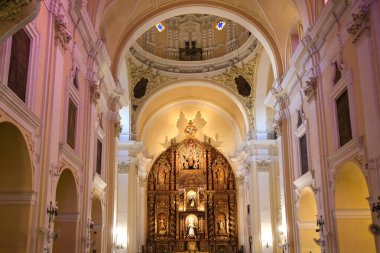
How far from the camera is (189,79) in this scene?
2475 cm

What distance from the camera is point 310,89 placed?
13.5m

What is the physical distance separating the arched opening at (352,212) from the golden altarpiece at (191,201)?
15.7 meters

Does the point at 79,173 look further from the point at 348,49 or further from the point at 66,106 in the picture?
the point at 348,49

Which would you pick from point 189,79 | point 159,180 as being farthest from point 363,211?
point 159,180

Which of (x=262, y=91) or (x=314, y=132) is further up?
(x=262, y=91)

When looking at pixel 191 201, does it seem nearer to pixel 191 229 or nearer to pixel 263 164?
pixel 191 229

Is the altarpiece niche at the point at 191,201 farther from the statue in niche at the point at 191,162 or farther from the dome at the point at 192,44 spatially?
the dome at the point at 192,44

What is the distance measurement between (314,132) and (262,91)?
10413 mm

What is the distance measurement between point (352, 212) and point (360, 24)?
4588 mm

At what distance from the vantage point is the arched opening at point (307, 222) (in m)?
14.6

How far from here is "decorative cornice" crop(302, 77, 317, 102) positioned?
525 inches

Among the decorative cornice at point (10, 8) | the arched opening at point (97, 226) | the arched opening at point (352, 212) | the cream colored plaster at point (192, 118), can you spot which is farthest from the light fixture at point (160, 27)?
the decorative cornice at point (10, 8)

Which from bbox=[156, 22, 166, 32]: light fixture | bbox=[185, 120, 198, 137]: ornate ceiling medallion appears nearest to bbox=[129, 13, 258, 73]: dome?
bbox=[156, 22, 166, 32]: light fixture

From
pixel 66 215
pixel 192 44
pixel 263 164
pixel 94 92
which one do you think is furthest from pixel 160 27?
pixel 66 215
